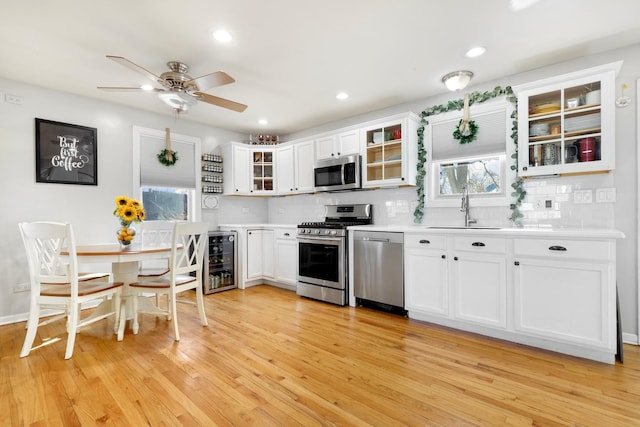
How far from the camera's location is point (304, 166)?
480cm

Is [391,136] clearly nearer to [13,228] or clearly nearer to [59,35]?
[59,35]

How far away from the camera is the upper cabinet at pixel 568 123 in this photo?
2521 millimetres

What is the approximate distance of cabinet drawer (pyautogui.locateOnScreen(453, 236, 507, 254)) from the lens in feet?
8.76

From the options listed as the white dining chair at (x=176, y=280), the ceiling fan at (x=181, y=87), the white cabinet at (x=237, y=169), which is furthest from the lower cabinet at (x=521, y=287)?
the white cabinet at (x=237, y=169)

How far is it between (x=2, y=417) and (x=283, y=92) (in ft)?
11.6

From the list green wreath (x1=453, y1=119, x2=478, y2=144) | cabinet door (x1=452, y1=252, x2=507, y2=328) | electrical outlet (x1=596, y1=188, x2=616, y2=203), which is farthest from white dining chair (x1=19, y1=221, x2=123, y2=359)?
electrical outlet (x1=596, y1=188, x2=616, y2=203)

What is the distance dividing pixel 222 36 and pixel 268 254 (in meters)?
3.15

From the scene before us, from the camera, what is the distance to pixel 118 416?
1.68 metres

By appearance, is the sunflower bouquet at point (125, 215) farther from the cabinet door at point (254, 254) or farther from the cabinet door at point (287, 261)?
the cabinet door at point (287, 261)

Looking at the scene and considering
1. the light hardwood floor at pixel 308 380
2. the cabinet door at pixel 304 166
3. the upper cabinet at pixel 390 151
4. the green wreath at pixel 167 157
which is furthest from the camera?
the cabinet door at pixel 304 166

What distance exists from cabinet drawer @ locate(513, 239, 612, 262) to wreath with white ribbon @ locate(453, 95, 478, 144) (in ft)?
4.54

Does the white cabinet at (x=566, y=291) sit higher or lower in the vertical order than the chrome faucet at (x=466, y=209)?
lower

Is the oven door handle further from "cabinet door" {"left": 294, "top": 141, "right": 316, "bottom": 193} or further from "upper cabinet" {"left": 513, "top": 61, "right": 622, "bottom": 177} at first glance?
"upper cabinet" {"left": 513, "top": 61, "right": 622, "bottom": 177}

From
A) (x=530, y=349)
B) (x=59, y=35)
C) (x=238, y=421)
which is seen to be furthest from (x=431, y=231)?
(x=59, y=35)
